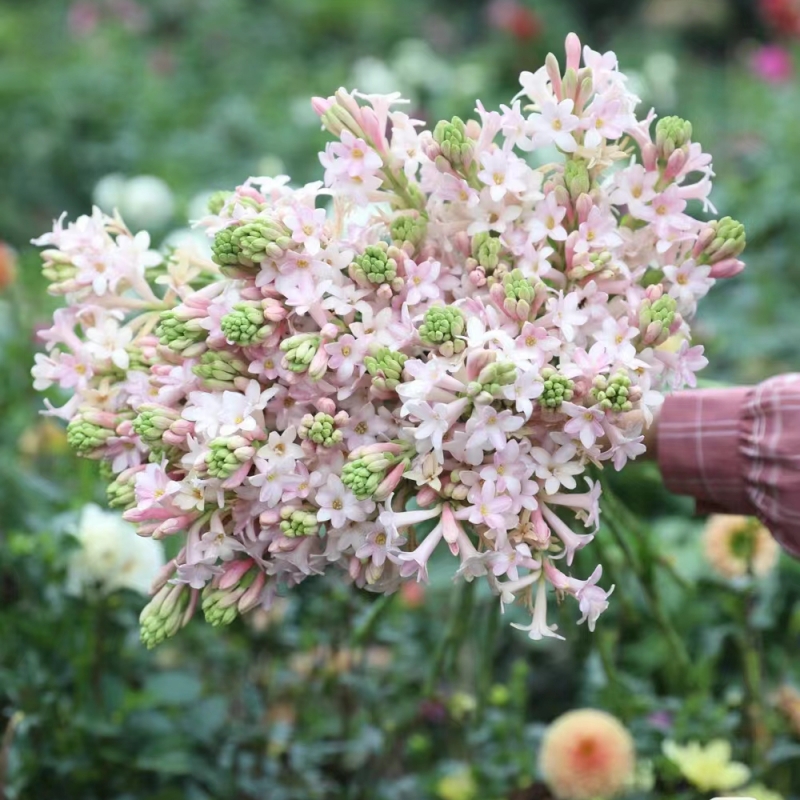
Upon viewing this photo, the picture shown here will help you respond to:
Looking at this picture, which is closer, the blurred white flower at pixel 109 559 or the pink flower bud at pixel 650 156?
the pink flower bud at pixel 650 156

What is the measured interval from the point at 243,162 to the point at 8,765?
2.24 metres

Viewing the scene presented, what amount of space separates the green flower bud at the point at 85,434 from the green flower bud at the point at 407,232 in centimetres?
29

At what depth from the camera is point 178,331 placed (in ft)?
2.80

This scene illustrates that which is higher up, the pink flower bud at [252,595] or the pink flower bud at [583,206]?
the pink flower bud at [583,206]

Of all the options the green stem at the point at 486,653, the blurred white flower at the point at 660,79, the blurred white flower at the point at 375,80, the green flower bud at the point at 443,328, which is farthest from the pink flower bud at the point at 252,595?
the blurred white flower at the point at 660,79

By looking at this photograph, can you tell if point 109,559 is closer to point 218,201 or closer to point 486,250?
point 218,201

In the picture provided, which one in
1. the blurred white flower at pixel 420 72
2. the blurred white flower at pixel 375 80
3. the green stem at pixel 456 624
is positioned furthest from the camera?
the blurred white flower at pixel 420 72

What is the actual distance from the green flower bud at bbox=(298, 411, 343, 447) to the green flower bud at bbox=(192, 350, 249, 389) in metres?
0.08

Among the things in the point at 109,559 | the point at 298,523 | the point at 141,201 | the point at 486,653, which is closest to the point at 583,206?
the point at 298,523

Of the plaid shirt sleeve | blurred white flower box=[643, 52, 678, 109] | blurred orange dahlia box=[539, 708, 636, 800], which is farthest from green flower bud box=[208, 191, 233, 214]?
blurred white flower box=[643, 52, 678, 109]

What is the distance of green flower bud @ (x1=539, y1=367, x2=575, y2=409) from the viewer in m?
0.79

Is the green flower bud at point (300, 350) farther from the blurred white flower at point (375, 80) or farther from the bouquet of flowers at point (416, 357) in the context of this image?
the blurred white flower at point (375, 80)

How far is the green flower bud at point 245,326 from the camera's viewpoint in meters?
0.81

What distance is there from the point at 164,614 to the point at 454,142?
0.45 metres
